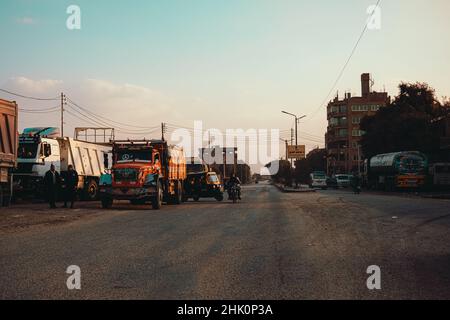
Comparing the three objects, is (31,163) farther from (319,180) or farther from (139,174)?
(319,180)

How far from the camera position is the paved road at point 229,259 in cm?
605

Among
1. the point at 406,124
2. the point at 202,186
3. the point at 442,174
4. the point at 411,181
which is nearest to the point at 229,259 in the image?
the point at 202,186

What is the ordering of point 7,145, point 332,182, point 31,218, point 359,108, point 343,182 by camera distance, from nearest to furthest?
point 31,218, point 7,145, point 343,182, point 332,182, point 359,108

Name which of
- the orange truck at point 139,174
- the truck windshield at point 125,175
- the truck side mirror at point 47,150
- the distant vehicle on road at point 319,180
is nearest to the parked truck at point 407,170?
the distant vehicle on road at point 319,180

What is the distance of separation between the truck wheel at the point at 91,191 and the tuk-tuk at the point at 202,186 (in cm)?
529

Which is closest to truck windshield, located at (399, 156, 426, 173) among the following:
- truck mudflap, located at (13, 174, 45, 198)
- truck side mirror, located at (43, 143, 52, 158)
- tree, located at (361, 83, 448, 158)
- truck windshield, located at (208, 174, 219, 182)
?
tree, located at (361, 83, 448, 158)

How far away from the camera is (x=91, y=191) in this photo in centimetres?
Result: 2816

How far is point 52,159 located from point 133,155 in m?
5.86

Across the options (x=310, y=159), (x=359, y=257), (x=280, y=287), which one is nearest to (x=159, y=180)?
(x=359, y=257)

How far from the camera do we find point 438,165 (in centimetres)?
4350

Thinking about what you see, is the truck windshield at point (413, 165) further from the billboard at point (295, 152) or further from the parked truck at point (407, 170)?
the billboard at point (295, 152)

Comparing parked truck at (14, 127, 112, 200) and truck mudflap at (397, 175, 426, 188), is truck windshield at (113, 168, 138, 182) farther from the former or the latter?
truck mudflap at (397, 175, 426, 188)
